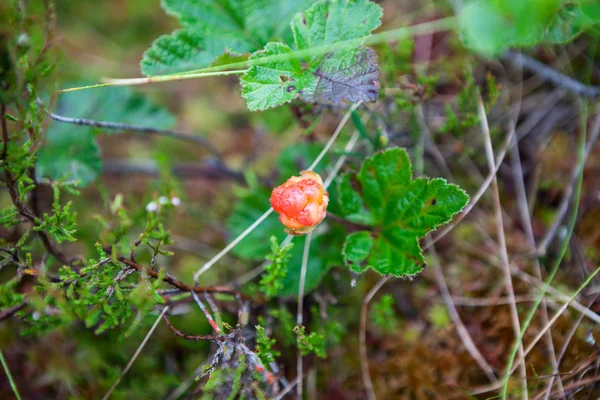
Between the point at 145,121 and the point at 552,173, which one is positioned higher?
the point at 145,121

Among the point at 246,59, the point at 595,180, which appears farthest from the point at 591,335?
the point at 246,59

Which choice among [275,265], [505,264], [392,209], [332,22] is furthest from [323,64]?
[505,264]

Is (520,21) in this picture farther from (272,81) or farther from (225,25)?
(225,25)

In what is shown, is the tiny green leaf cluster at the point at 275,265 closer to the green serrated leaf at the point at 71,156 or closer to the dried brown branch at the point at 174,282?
the dried brown branch at the point at 174,282

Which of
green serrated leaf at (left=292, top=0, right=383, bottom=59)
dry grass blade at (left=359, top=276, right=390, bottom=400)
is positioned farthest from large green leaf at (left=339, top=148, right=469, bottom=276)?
green serrated leaf at (left=292, top=0, right=383, bottom=59)

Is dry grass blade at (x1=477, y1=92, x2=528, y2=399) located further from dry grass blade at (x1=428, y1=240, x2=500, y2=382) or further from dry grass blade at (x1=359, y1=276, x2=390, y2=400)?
dry grass blade at (x1=359, y1=276, x2=390, y2=400)

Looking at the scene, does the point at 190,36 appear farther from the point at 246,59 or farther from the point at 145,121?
the point at 145,121

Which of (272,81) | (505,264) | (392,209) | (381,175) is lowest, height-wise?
(505,264)
